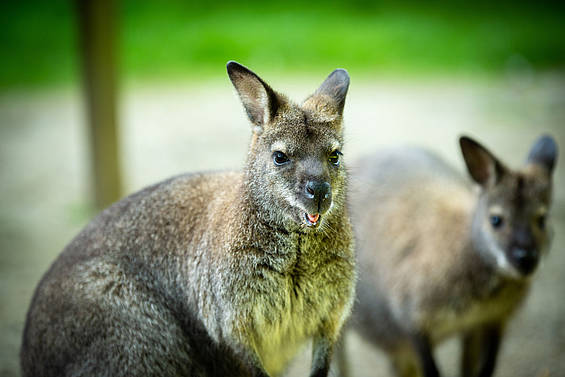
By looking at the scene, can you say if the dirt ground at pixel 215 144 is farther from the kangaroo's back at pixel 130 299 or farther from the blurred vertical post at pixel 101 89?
the kangaroo's back at pixel 130 299

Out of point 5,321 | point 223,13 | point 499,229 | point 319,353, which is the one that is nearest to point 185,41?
point 223,13

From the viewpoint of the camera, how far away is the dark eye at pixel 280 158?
9.43ft

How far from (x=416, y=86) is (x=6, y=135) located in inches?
303

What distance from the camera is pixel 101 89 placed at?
7039 mm

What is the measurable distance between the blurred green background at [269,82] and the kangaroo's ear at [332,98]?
1.96m

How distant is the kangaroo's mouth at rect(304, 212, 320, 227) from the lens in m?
2.77

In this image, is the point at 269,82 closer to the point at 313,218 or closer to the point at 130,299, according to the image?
the point at 130,299

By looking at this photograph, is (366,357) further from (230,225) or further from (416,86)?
(416,86)

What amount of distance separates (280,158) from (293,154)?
0.23 ft

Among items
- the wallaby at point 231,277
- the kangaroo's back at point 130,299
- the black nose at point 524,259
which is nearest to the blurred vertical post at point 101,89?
the kangaroo's back at point 130,299

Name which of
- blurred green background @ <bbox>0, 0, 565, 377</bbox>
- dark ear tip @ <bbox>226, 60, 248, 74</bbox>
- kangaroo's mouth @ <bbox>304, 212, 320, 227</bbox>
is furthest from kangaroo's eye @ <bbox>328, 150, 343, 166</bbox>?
blurred green background @ <bbox>0, 0, 565, 377</bbox>

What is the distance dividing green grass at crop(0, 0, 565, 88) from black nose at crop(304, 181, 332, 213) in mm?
10936

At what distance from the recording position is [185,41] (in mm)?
15125

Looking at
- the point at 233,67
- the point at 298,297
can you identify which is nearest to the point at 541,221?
the point at 298,297
